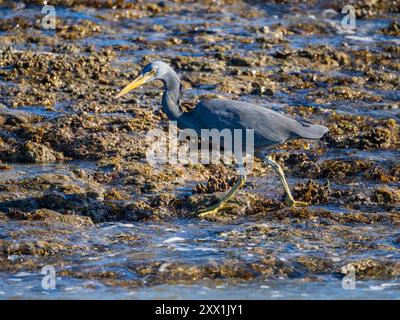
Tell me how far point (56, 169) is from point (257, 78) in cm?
435

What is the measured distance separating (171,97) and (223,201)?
1.42 metres

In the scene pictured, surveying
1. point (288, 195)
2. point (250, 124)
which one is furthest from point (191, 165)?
point (288, 195)

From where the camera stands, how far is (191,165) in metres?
11.3

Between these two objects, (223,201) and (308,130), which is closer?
(223,201)

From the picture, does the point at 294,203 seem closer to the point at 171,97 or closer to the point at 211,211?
the point at 211,211

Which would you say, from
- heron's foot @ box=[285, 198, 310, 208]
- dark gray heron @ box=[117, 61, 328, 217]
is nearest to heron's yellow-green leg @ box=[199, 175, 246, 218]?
dark gray heron @ box=[117, 61, 328, 217]

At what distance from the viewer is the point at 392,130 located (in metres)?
12.5

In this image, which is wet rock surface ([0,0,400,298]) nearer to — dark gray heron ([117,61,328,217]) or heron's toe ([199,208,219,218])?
heron's toe ([199,208,219,218])

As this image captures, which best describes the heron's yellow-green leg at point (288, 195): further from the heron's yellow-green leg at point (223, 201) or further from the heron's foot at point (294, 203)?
the heron's yellow-green leg at point (223, 201)

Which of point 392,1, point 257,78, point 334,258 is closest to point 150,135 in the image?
point 257,78

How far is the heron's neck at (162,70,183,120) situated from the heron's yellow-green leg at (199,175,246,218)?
106cm

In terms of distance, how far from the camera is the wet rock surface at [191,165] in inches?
356
